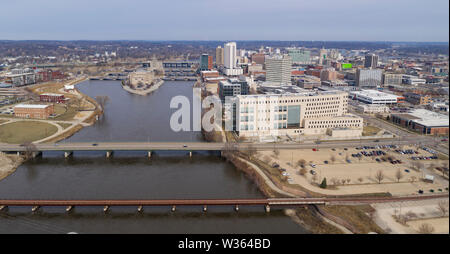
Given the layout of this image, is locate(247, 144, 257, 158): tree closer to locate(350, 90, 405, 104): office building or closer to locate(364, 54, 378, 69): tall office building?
locate(350, 90, 405, 104): office building

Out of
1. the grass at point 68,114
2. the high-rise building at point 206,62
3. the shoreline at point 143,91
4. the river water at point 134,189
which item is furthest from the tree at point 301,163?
the high-rise building at point 206,62

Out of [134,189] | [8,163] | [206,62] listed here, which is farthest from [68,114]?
[206,62]

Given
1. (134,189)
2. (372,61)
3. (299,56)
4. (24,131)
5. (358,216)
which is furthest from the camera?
(299,56)

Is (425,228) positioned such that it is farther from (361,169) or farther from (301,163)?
(301,163)

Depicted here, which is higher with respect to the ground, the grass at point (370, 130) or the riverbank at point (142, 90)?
the riverbank at point (142, 90)

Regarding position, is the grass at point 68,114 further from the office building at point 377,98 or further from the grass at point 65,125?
the office building at point 377,98

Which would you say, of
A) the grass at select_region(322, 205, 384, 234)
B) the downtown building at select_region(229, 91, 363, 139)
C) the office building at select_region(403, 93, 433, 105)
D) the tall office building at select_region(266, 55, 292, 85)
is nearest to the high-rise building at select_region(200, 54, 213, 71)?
the tall office building at select_region(266, 55, 292, 85)
